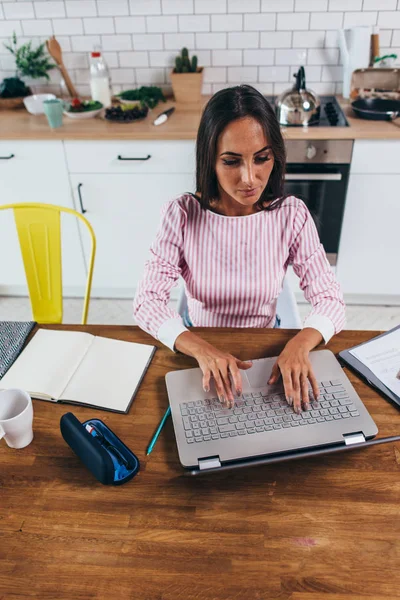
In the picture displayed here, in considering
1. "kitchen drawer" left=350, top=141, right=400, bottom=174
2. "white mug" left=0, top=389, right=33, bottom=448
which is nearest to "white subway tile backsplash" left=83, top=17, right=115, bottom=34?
"kitchen drawer" left=350, top=141, right=400, bottom=174

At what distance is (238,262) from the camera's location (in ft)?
4.52

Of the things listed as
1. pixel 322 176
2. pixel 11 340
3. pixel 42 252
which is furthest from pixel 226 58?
pixel 11 340

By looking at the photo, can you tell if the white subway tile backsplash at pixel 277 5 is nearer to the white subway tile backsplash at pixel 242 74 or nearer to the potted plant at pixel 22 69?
the white subway tile backsplash at pixel 242 74

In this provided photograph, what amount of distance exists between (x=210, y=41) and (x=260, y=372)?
2.16 meters

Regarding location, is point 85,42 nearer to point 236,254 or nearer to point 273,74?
point 273,74

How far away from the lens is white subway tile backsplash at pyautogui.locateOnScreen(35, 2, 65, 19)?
8.29ft

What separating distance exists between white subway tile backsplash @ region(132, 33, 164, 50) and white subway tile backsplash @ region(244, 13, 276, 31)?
1.53ft

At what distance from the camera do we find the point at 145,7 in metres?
2.49

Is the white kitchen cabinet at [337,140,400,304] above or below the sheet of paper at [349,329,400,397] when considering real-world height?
below

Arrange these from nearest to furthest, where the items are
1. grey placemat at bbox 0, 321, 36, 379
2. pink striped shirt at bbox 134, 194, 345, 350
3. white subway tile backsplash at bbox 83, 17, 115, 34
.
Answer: grey placemat at bbox 0, 321, 36, 379 → pink striped shirt at bbox 134, 194, 345, 350 → white subway tile backsplash at bbox 83, 17, 115, 34

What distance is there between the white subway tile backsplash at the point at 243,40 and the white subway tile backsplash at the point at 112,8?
0.57 m

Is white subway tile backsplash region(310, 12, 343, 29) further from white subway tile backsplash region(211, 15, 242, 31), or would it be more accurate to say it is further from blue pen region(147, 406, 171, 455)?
blue pen region(147, 406, 171, 455)

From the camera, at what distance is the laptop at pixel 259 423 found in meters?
0.87

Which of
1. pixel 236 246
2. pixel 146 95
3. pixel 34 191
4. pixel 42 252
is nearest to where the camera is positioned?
pixel 236 246
